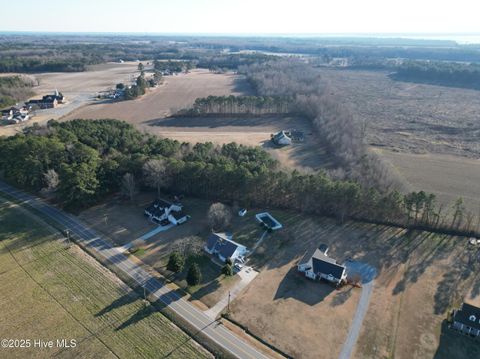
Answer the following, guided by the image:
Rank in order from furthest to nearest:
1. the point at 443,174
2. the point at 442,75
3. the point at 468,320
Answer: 1. the point at 442,75
2. the point at 443,174
3. the point at 468,320


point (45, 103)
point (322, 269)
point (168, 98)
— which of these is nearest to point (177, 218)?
point (322, 269)

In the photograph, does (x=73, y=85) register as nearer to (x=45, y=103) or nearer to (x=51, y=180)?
(x=45, y=103)

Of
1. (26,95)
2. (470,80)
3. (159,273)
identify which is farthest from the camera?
(470,80)

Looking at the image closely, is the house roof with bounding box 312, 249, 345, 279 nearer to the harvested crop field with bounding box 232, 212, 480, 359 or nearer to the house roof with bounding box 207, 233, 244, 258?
the harvested crop field with bounding box 232, 212, 480, 359

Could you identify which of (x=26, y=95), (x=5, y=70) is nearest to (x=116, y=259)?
(x=26, y=95)

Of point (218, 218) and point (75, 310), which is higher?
point (218, 218)

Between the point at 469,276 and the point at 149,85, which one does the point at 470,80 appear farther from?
the point at 469,276
